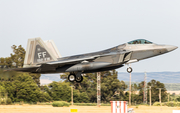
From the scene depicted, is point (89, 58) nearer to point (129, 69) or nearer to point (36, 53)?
point (129, 69)

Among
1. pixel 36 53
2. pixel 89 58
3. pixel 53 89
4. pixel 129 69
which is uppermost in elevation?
pixel 36 53

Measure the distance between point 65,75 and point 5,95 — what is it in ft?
101

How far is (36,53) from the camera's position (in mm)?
29531

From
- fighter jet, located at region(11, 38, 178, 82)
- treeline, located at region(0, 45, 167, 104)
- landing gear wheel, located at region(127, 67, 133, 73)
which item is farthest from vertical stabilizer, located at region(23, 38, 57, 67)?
treeline, located at region(0, 45, 167, 104)

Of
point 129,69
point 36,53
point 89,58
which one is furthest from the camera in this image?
point 36,53

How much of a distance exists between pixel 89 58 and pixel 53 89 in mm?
50599

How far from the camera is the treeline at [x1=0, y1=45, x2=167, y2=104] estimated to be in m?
66.8

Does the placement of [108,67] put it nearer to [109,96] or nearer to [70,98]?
[70,98]

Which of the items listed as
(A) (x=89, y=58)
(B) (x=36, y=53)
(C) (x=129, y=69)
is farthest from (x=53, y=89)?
(C) (x=129, y=69)

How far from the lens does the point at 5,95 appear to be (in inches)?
2398

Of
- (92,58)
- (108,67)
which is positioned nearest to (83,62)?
(92,58)

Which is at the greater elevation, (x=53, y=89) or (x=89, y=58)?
(x=89, y=58)

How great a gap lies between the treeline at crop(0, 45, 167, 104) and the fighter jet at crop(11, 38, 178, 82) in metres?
25.9

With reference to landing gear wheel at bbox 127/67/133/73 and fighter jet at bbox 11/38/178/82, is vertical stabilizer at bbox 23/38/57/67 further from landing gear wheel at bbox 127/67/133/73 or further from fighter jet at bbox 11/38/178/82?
landing gear wheel at bbox 127/67/133/73
